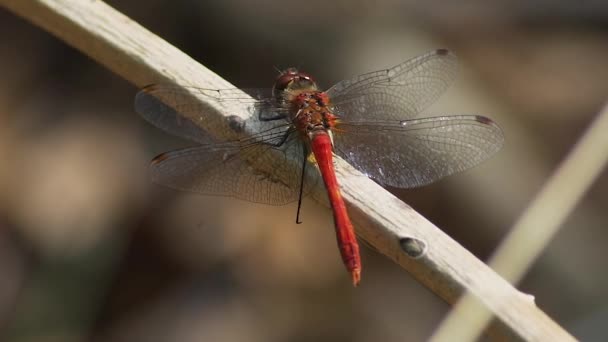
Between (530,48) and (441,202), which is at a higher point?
(530,48)

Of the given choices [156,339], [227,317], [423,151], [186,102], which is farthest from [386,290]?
[186,102]

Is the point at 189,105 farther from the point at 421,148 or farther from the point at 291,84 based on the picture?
the point at 421,148

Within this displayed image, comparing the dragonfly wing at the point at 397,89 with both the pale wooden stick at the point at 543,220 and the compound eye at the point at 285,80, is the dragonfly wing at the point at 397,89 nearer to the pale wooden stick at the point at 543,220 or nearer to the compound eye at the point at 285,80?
the compound eye at the point at 285,80

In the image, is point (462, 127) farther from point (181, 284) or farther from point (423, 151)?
point (181, 284)

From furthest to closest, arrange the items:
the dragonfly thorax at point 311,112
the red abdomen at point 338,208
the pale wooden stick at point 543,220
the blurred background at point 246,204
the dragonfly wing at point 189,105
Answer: the blurred background at point 246,204 < the dragonfly thorax at point 311,112 < the dragonfly wing at point 189,105 < the red abdomen at point 338,208 < the pale wooden stick at point 543,220

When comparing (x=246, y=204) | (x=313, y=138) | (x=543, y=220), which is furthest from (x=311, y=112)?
(x=246, y=204)

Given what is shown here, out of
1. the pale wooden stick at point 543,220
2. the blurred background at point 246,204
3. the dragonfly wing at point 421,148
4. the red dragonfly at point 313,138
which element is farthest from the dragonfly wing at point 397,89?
the blurred background at point 246,204

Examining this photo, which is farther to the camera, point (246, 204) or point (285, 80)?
point (246, 204)
